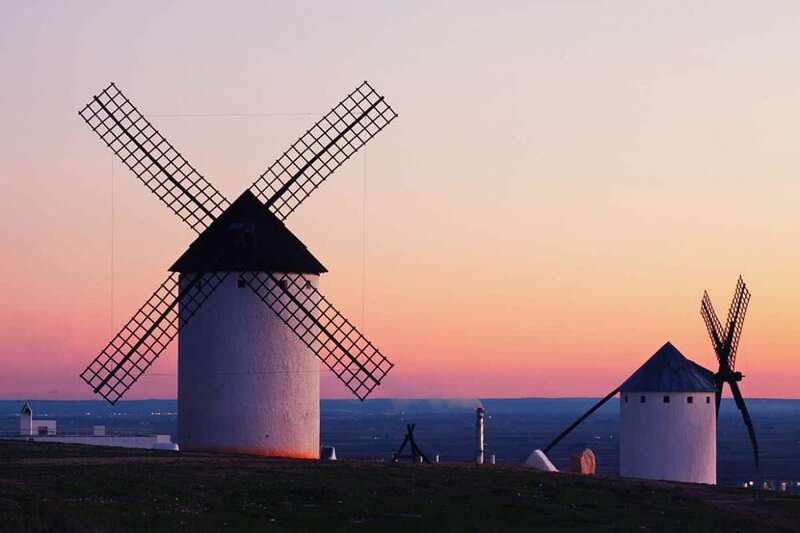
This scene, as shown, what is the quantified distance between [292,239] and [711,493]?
50.3ft

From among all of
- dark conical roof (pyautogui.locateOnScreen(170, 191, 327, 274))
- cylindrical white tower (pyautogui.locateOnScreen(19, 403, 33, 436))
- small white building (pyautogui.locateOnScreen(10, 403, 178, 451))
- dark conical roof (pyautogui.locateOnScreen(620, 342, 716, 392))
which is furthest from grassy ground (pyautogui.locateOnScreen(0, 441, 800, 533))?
cylindrical white tower (pyautogui.locateOnScreen(19, 403, 33, 436))

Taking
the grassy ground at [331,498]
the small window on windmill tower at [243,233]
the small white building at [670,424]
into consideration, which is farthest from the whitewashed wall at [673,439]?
the small window on windmill tower at [243,233]

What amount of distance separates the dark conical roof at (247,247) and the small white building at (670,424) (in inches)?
587

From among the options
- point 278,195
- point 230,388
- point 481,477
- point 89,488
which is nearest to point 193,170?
point 278,195

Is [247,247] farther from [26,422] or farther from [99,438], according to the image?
[26,422]

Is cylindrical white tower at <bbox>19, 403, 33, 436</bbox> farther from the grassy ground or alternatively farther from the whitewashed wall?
the whitewashed wall

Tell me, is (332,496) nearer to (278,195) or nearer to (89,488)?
(89,488)

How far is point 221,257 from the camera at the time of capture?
48312mm

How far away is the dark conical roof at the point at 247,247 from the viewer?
48219mm

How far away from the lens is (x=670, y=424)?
188 feet

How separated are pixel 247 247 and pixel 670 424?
17887 millimetres

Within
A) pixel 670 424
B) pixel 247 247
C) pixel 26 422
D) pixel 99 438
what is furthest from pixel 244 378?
pixel 26 422

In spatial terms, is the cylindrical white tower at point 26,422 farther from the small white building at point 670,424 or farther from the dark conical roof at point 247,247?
the small white building at point 670,424

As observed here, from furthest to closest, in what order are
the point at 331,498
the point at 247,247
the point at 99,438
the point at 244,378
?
the point at 99,438 < the point at 247,247 < the point at 244,378 < the point at 331,498
